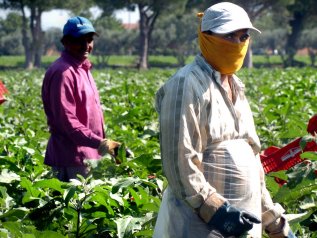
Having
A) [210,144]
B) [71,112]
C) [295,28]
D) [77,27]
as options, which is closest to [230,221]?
[210,144]

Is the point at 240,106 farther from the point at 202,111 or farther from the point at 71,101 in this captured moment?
the point at 71,101

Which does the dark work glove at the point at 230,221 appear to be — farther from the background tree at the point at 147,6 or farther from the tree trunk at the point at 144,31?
the background tree at the point at 147,6

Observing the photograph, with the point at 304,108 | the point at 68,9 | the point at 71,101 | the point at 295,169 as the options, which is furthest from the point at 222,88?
the point at 68,9

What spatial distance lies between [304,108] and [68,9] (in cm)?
6166

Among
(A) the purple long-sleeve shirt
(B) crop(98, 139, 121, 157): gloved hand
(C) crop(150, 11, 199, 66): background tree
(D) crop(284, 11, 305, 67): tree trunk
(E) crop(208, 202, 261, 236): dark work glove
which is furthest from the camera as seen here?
(C) crop(150, 11, 199, 66): background tree

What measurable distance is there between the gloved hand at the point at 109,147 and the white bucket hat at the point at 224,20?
1.99m

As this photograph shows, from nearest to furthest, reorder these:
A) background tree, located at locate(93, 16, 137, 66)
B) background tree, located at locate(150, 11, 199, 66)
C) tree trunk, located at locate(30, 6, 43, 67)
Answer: tree trunk, located at locate(30, 6, 43, 67) < background tree, located at locate(150, 11, 199, 66) < background tree, located at locate(93, 16, 137, 66)

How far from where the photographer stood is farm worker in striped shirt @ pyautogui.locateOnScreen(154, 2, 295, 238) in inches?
129

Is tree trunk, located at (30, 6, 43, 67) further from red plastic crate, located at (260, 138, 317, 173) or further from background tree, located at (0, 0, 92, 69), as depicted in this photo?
red plastic crate, located at (260, 138, 317, 173)

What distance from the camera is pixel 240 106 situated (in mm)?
3600

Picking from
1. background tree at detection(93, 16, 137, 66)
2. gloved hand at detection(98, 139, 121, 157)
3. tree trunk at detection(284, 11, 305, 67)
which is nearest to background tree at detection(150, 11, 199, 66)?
background tree at detection(93, 16, 137, 66)

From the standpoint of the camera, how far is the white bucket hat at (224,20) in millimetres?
3400

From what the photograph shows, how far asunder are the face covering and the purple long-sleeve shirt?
6.86 feet

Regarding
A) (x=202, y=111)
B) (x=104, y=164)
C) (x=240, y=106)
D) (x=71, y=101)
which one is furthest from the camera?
(x=71, y=101)
